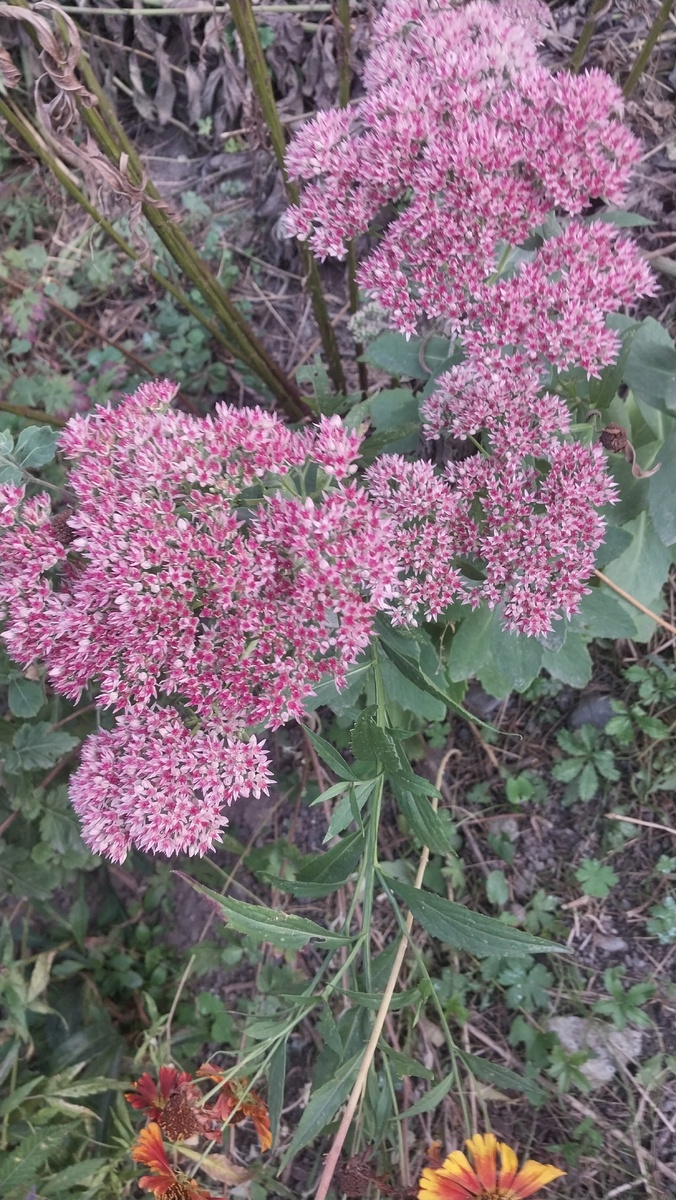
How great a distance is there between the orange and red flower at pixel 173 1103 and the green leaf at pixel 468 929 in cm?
56

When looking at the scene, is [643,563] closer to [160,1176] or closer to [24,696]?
[24,696]

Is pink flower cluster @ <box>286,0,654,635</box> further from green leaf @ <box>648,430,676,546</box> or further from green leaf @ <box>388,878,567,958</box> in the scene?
green leaf @ <box>388,878,567,958</box>

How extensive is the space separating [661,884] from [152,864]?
1.54 metres

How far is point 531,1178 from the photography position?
58.4 inches

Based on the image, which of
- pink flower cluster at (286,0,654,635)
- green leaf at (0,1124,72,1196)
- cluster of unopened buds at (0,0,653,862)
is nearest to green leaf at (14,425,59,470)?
cluster of unopened buds at (0,0,653,862)

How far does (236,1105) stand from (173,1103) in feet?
0.42

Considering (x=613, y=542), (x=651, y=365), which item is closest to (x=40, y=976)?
(x=613, y=542)

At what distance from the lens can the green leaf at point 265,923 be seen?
1.45 metres

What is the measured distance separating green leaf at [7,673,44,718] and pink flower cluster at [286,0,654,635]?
85 centimetres

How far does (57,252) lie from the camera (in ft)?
10.5

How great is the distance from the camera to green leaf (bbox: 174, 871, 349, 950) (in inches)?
57.1

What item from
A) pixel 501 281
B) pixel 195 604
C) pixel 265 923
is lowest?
pixel 265 923

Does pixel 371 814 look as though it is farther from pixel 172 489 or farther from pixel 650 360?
pixel 650 360

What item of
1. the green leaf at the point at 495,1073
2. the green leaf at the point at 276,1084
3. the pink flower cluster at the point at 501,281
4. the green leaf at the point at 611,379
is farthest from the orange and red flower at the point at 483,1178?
the green leaf at the point at 611,379
